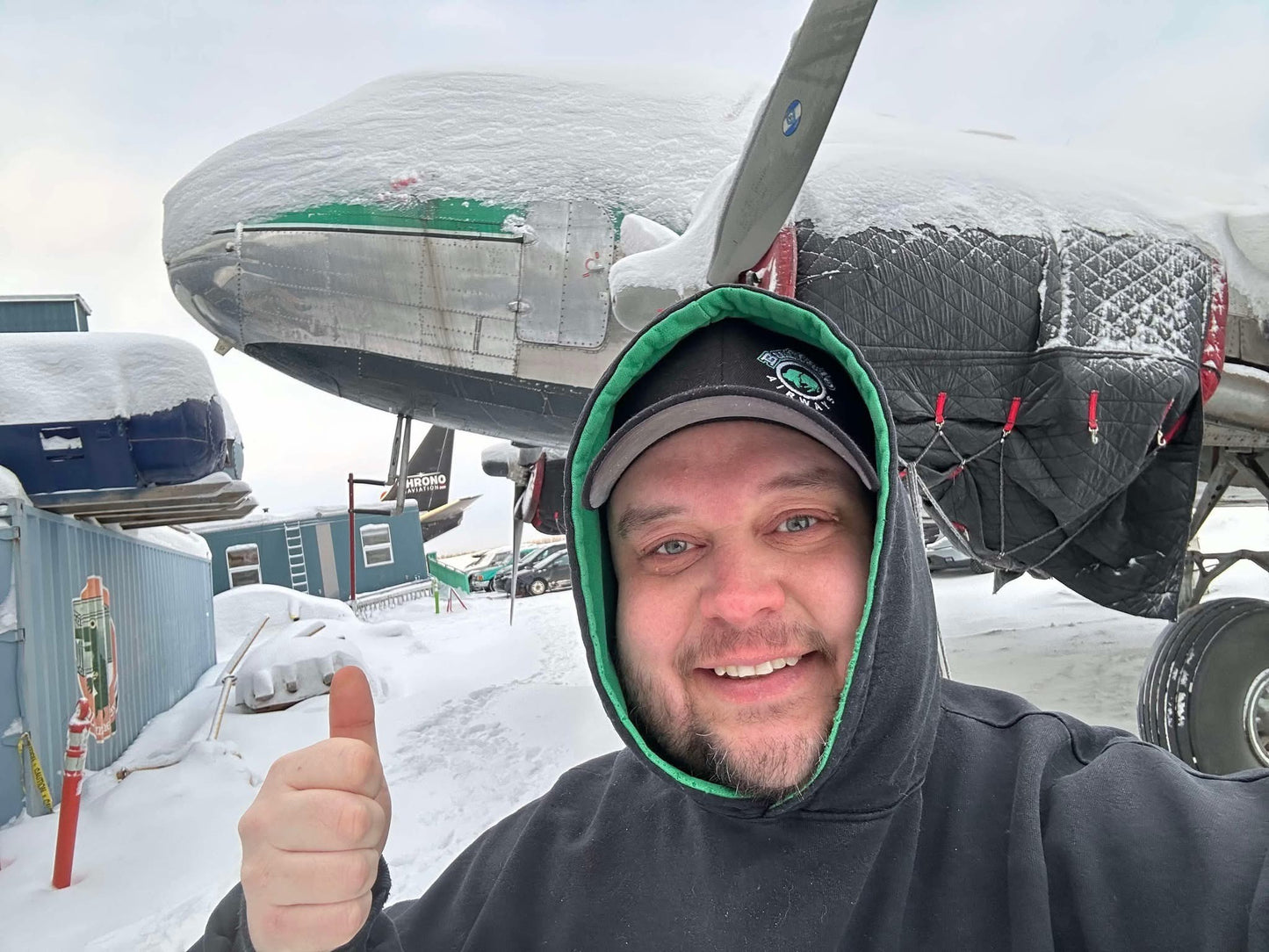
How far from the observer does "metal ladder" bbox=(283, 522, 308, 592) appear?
61.9 ft

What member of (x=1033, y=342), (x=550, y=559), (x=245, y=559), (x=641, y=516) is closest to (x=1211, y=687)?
(x=1033, y=342)

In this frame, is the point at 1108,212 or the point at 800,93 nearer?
the point at 800,93

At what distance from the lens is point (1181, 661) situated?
4148 millimetres

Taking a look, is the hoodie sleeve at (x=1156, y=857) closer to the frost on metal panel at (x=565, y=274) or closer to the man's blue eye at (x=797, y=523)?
the man's blue eye at (x=797, y=523)

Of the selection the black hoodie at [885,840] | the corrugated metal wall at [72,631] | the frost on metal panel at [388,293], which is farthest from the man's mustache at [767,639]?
the corrugated metal wall at [72,631]

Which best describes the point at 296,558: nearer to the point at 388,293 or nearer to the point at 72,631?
the point at 72,631

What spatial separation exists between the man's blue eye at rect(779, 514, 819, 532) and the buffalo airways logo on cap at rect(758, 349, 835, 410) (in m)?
0.22

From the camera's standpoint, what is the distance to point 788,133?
9.91 ft

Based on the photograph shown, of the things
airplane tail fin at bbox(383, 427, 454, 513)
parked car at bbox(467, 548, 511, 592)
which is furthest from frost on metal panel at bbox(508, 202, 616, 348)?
airplane tail fin at bbox(383, 427, 454, 513)

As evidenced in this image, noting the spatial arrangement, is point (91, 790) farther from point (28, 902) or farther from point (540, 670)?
point (540, 670)

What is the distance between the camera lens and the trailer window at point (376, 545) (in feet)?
66.1

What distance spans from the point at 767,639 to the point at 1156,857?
619mm

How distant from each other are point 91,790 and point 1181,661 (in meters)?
7.52

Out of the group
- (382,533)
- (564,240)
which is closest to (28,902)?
(564,240)
